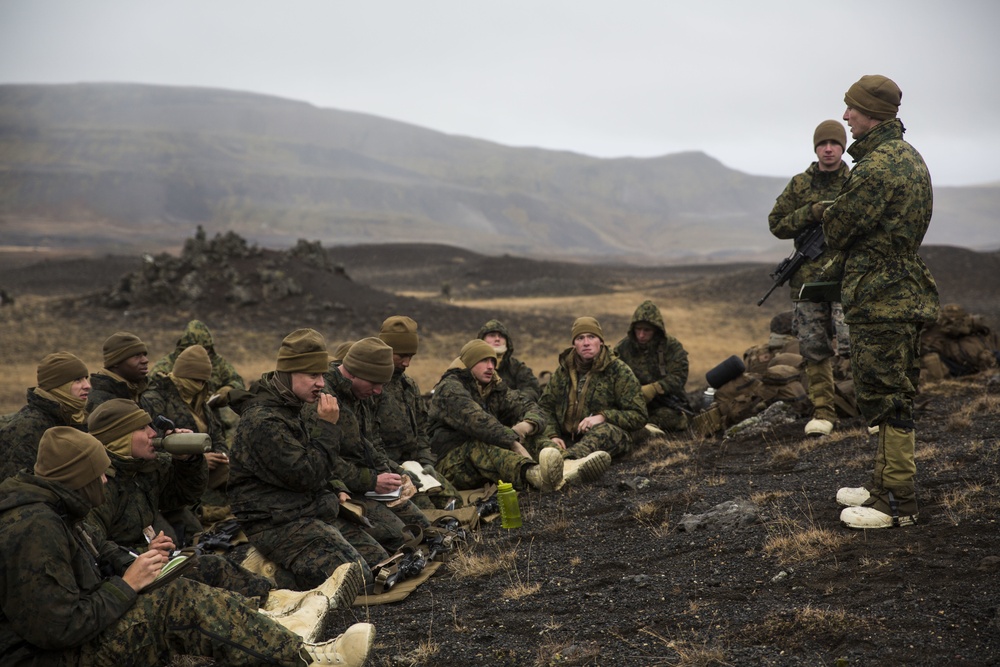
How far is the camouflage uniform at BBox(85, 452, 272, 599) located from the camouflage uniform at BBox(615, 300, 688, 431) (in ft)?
17.3

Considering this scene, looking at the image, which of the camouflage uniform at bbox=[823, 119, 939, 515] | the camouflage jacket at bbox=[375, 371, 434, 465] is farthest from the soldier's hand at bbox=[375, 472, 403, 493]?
the camouflage uniform at bbox=[823, 119, 939, 515]

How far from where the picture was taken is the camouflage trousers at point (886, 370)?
5.10 m

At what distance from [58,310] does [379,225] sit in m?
102

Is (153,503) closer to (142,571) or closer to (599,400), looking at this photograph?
(142,571)

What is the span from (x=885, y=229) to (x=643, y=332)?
14.8ft

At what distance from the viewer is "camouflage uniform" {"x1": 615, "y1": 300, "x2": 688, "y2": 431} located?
961 cm

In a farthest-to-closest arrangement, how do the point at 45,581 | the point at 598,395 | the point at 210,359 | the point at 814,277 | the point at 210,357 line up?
the point at 210,357 → the point at 210,359 → the point at 598,395 → the point at 814,277 → the point at 45,581

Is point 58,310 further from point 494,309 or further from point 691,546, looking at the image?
point 691,546

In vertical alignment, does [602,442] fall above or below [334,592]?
above

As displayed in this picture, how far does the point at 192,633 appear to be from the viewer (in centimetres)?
373

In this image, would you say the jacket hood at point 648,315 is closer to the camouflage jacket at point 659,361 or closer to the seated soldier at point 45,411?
the camouflage jacket at point 659,361

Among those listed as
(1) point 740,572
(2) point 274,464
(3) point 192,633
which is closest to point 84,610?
(3) point 192,633

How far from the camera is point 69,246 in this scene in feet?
280

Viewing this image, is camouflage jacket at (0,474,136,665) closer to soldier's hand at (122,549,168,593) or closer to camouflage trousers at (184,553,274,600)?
soldier's hand at (122,549,168,593)
